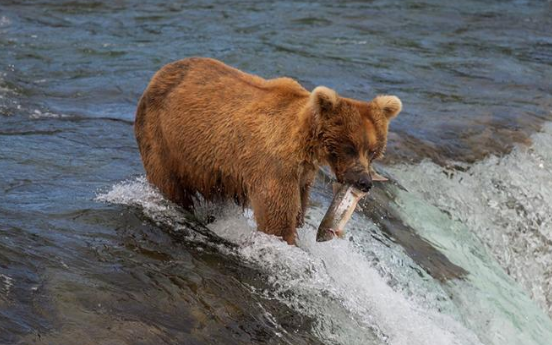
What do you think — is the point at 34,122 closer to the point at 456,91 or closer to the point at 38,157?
the point at 38,157

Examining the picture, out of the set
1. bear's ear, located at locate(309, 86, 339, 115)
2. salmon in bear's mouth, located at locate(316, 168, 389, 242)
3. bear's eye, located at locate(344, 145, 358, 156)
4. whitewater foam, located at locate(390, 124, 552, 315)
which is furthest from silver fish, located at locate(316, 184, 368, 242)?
whitewater foam, located at locate(390, 124, 552, 315)

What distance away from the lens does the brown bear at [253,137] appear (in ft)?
18.0

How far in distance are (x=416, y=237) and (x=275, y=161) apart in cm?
229

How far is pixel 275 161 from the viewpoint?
5.64m

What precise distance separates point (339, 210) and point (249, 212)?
1.29m

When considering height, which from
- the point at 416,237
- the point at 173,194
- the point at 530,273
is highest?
the point at 173,194

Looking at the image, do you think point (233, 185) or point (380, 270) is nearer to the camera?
point (233, 185)

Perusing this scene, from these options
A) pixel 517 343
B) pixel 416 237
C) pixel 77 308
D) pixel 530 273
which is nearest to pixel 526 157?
pixel 530 273

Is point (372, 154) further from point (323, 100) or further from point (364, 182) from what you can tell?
point (323, 100)

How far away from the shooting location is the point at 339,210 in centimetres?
551

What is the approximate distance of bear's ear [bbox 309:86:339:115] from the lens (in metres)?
5.38

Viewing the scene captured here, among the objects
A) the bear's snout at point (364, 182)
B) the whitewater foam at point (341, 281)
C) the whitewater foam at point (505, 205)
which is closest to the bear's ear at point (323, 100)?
the bear's snout at point (364, 182)

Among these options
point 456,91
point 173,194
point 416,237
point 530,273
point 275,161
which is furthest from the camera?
point 456,91

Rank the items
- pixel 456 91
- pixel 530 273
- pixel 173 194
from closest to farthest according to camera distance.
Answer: pixel 173 194 → pixel 530 273 → pixel 456 91
